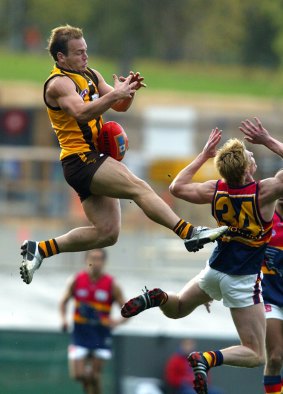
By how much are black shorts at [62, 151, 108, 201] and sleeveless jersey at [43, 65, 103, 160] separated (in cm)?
5

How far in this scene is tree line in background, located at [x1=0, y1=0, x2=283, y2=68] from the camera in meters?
56.1

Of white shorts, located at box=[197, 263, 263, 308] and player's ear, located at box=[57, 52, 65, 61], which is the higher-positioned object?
player's ear, located at box=[57, 52, 65, 61]

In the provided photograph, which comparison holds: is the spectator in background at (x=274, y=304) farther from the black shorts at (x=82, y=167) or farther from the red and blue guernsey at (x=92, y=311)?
the red and blue guernsey at (x=92, y=311)

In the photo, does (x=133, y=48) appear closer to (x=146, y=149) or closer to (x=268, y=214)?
(x=146, y=149)

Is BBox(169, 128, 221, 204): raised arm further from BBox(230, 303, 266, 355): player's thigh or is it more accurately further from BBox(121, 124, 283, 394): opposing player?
BBox(230, 303, 266, 355): player's thigh

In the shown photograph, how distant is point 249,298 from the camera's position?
11.3 metres

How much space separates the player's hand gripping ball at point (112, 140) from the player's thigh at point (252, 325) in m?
1.74

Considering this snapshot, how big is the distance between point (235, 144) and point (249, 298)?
1338 millimetres

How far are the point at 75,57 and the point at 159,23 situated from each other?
4653cm

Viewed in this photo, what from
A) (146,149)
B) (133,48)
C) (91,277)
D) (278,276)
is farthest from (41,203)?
(133,48)

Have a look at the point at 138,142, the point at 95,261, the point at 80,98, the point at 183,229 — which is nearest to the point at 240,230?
the point at 183,229

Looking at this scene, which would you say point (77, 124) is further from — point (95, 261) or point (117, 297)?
point (117, 297)

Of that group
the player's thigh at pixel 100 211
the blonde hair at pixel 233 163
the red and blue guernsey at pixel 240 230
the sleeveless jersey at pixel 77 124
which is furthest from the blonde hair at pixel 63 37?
the red and blue guernsey at pixel 240 230

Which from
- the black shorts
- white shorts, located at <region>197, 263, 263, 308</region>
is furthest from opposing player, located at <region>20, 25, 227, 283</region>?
white shorts, located at <region>197, 263, 263, 308</region>
